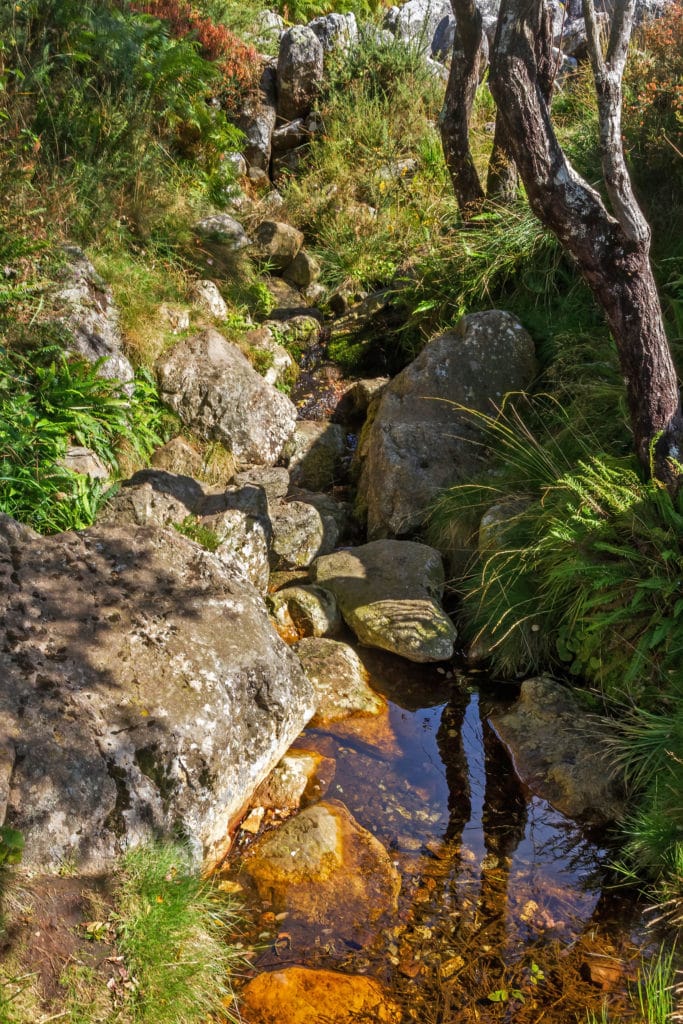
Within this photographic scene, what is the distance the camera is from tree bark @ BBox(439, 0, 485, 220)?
25.6 feet

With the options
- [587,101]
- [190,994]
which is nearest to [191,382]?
[190,994]

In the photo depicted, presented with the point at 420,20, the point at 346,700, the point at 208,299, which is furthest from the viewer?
the point at 420,20

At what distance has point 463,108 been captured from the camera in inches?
323

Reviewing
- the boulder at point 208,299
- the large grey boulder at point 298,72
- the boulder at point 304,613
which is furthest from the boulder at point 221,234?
the boulder at point 304,613

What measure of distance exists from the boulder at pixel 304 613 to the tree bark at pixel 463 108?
506cm

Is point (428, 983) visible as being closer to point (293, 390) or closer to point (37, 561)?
point (37, 561)

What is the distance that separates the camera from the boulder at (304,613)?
17.4ft

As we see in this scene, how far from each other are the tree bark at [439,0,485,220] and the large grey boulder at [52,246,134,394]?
4.09 m

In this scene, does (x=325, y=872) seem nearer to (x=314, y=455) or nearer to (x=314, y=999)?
(x=314, y=999)

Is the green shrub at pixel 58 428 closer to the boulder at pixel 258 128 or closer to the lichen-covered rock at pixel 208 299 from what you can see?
the lichen-covered rock at pixel 208 299

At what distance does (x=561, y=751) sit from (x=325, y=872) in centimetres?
152

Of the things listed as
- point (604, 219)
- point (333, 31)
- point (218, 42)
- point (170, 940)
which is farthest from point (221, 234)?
point (170, 940)

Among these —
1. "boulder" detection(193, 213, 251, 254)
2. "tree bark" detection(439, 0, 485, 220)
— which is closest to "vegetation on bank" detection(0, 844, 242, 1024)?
"boulder" detection(193, 213, 251, 254)

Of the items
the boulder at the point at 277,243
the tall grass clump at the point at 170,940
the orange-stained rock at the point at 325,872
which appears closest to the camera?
the tall grass clump at the point at 170,940
